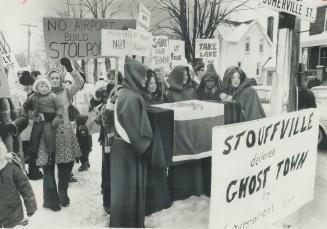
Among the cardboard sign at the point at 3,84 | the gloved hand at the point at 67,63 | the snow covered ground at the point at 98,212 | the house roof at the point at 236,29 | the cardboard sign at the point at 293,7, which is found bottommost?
the snow covered ground at the point at 98,212

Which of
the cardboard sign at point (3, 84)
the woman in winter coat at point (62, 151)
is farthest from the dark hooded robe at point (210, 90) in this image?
the cardboard sign at point (3, 84)

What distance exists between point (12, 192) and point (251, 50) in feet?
7.95

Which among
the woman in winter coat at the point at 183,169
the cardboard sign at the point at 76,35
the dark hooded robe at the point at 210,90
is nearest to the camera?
the cardboard sign at the point at 76,35

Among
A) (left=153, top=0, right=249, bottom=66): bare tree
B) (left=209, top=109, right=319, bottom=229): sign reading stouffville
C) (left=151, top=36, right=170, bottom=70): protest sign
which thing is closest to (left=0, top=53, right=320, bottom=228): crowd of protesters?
(left=151, top=36, right=170, bottom=70): protest sign

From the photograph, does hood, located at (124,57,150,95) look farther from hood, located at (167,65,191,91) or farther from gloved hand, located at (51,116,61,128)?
hood, located at (167,65,191,91)

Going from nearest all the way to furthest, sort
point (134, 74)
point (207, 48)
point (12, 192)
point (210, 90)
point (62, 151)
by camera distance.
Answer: point (12, 192), point (134, 74), point (62, 151), point (207, 48), point (210, 90)

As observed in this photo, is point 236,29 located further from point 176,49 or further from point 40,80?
point 40,80

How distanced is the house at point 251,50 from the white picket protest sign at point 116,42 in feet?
3.21

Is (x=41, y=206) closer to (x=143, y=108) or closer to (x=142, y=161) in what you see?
(x=142, y=161)

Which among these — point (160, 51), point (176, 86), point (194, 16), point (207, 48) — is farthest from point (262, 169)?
point (160, 51)

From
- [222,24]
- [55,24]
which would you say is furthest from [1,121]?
[222,24]

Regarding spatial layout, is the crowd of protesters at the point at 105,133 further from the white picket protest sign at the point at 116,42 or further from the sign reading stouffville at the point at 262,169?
the sign reading stouffville at the point at 262,169

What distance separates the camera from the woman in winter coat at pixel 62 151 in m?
3.84

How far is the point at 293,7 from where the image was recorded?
3.64 metres
